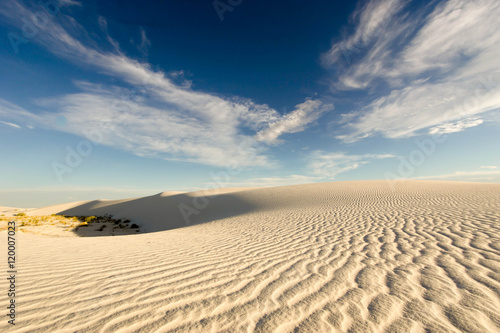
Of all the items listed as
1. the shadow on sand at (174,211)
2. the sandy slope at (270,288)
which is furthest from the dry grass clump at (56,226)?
the sandy slope at (270,288)

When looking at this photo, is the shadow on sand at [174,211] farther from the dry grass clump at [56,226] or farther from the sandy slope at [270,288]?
the sandy slope at [270,288]

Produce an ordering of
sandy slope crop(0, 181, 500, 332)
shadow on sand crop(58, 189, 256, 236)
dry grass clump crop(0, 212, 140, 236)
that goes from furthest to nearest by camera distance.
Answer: shadow on sand crop(58, 189, 256, 236), dry grass clump crop(0, 212, 140, 236), sandy slope crop(0, 181, 500, 332)

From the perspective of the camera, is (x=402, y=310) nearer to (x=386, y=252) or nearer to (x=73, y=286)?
(x=386, y=252)

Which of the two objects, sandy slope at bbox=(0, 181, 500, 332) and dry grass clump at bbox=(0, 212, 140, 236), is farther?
dry grass clump at bbox=(0, 212, 140, 236)

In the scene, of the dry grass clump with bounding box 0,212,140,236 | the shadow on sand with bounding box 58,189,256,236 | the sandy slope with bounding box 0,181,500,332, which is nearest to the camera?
the sandy slope with bounding box 0,181,500,332

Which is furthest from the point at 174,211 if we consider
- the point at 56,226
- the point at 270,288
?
the point at 270,288

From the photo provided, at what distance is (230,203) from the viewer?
2192cm

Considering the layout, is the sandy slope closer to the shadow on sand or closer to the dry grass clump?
the dry grass clump

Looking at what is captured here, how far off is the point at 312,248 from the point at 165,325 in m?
3.96

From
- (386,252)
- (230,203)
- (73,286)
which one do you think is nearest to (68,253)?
(73,286)

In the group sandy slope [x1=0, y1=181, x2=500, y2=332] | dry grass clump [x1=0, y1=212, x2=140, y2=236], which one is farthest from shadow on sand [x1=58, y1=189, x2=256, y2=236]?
sandy slope [x1=0, y1=181, x2=500, y2=332]

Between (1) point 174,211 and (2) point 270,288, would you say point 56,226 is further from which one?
(2) point 270,288

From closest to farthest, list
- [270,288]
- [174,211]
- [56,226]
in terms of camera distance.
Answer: [270,288] < [56,226] < [174,211]

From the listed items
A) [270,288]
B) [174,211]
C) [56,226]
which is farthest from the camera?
[174,211]
